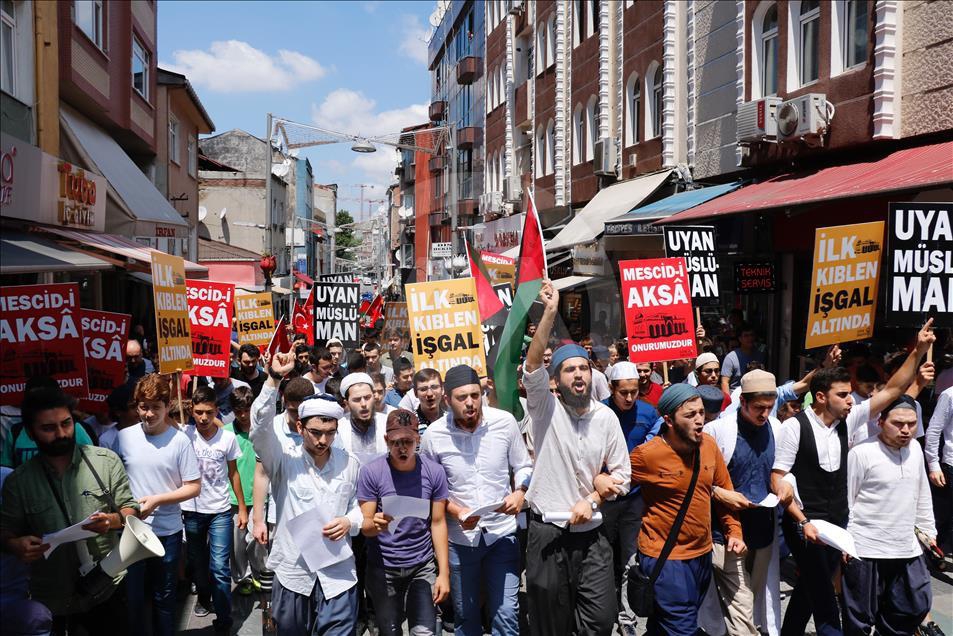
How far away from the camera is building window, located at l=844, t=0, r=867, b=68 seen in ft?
42.0

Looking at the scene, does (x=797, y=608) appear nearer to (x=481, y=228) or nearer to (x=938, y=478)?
(x=938, y=478)

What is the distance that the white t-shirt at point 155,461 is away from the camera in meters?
5.39

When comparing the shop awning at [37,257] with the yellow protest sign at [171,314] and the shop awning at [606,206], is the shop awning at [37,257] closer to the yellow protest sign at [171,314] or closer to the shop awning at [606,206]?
the yellow protest sign at [171,314]

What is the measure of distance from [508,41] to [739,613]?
28865 mm

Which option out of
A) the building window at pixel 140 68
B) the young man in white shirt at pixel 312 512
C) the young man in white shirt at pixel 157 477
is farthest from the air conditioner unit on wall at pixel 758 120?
the building window at pixel 140 68

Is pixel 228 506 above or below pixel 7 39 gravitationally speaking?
below

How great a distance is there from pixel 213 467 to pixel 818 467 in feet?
13.8

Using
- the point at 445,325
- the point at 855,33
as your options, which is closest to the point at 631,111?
the point at 855,33

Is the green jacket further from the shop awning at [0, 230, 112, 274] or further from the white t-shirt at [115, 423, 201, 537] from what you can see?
the shop awning at [0, 230, 112, 274]

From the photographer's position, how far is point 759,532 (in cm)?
562

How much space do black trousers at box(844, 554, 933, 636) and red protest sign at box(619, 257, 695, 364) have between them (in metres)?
3.35

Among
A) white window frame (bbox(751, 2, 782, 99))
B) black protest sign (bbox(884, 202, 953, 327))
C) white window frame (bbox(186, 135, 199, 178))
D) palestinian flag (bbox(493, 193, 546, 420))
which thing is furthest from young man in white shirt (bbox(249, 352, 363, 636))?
white window frame (bbox(186, 135, 199, 178))

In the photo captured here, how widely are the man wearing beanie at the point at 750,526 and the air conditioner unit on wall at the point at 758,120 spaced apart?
957 centimetres

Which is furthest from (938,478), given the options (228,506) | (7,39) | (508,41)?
(508,41)
